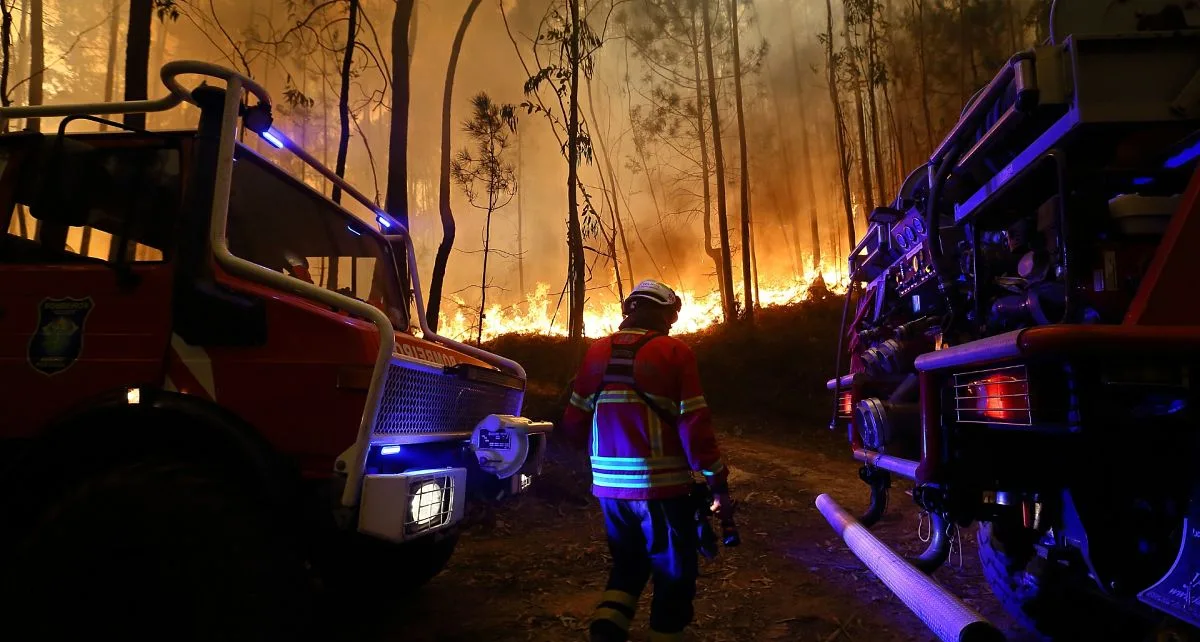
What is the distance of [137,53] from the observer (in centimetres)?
700

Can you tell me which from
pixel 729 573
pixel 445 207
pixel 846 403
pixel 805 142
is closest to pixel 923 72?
pixel 805 142

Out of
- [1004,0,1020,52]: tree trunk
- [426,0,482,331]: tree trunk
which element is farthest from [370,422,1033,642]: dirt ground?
[1004,0,1020,52]: tree trunk

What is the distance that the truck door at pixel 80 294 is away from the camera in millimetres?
2508

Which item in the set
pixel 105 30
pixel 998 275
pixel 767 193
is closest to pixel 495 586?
pixel 998 275

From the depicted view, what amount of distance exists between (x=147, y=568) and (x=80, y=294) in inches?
48.4

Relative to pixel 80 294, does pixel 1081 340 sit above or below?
below

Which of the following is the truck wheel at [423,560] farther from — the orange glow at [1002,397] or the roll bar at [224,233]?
the orange glow at [1002,397]

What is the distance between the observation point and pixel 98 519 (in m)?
2.25

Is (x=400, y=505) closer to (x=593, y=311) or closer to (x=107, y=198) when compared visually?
(x=107, y=198)

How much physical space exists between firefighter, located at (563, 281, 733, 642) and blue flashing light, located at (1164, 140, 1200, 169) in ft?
6.57

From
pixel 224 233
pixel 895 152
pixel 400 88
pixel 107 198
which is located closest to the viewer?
pixel 224 233

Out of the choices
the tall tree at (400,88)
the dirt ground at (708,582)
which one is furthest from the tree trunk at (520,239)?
the dirt ground at (708,582)

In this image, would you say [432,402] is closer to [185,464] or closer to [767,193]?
[185,464]

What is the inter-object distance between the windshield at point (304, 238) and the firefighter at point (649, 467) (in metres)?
1.89
